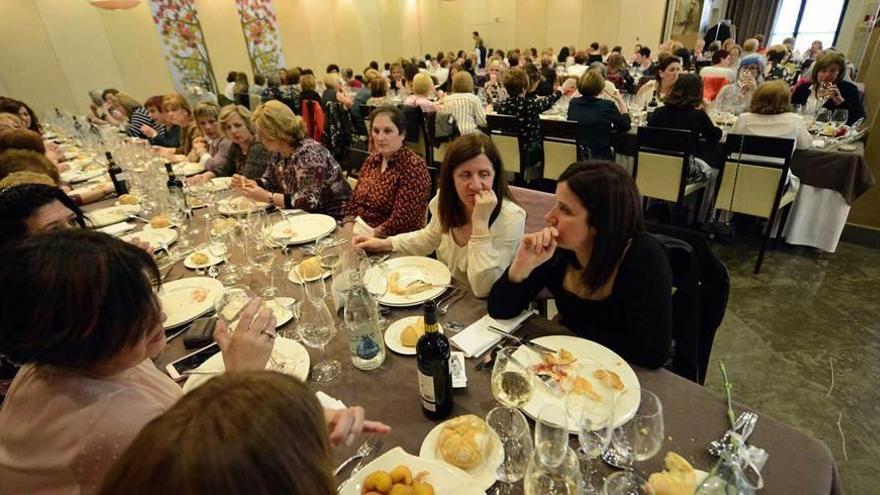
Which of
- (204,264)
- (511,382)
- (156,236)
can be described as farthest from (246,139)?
(511,382)

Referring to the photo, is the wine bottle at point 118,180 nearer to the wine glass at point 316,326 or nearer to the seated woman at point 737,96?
the wine glass at point 316,326

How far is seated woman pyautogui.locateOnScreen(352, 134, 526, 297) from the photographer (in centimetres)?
172

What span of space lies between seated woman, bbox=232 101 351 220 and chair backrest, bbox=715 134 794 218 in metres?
2.91

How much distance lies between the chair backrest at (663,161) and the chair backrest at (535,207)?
1662 millimetres

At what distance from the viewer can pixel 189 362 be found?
1306 mm

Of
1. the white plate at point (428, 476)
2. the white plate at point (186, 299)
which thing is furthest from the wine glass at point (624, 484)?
the white plate at point (186, 299)

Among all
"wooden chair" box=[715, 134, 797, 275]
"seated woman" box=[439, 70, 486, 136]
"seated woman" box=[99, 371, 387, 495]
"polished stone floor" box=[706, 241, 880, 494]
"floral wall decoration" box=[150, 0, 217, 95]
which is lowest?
"polished stone floor" box=[706, 241, 880, 494]

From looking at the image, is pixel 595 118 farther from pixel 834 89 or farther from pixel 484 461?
pixel 484 461

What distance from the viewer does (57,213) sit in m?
1.61

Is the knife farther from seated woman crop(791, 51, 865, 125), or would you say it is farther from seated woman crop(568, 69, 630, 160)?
seated woman crop(791, 51, 865, 125)

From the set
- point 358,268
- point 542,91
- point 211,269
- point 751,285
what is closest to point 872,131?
point 751,285

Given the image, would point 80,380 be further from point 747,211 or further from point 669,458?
point 747,211

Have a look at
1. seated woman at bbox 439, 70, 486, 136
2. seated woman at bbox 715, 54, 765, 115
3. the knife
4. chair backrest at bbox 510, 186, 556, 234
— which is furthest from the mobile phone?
seated woman at bbox 715, 54, 765, 115

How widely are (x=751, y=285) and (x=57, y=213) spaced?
4.19 meters
